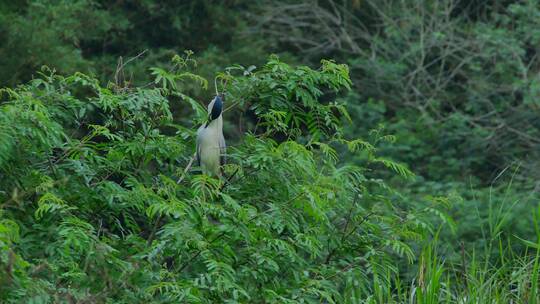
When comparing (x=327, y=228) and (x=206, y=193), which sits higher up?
(x=206, y=193)

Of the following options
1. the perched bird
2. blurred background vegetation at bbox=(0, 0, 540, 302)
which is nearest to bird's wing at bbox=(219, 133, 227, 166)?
the perched bird

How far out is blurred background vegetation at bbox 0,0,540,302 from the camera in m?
12.9

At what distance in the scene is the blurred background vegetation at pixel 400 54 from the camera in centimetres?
1295

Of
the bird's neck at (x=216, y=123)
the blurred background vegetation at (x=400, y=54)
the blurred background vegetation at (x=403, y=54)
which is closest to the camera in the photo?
the bird's neck at (x=216, y=123)

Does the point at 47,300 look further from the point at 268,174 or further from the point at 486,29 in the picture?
the point at 486,29

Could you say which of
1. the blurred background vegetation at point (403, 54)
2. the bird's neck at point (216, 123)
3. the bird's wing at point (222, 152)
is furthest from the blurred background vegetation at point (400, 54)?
the bird's wing at point (222, 152)

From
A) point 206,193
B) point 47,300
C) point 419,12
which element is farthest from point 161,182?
point 419,12

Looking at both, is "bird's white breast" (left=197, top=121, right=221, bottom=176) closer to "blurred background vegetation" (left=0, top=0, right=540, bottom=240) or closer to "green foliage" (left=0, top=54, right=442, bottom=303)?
"green foliage" (left=0, top=54, right=442, bottom=303)

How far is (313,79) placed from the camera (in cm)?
536

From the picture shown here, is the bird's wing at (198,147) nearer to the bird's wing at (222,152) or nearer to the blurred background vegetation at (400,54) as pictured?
the bird's wing at (222,152)

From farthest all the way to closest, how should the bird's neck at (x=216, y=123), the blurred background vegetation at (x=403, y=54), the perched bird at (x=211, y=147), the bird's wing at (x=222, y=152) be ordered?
the blurred background vegetation at (x=403, y=54) → the bird's neck at (x=216, y=123) → the perched bird at (x=211, y=147) → the bird's wing at (x=222, y=152)

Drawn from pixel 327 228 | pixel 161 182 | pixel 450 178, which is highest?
pixel 161 182

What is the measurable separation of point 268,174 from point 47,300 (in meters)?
1.71

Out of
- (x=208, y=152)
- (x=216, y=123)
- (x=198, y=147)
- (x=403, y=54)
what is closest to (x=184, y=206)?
(x=198, y=147)
